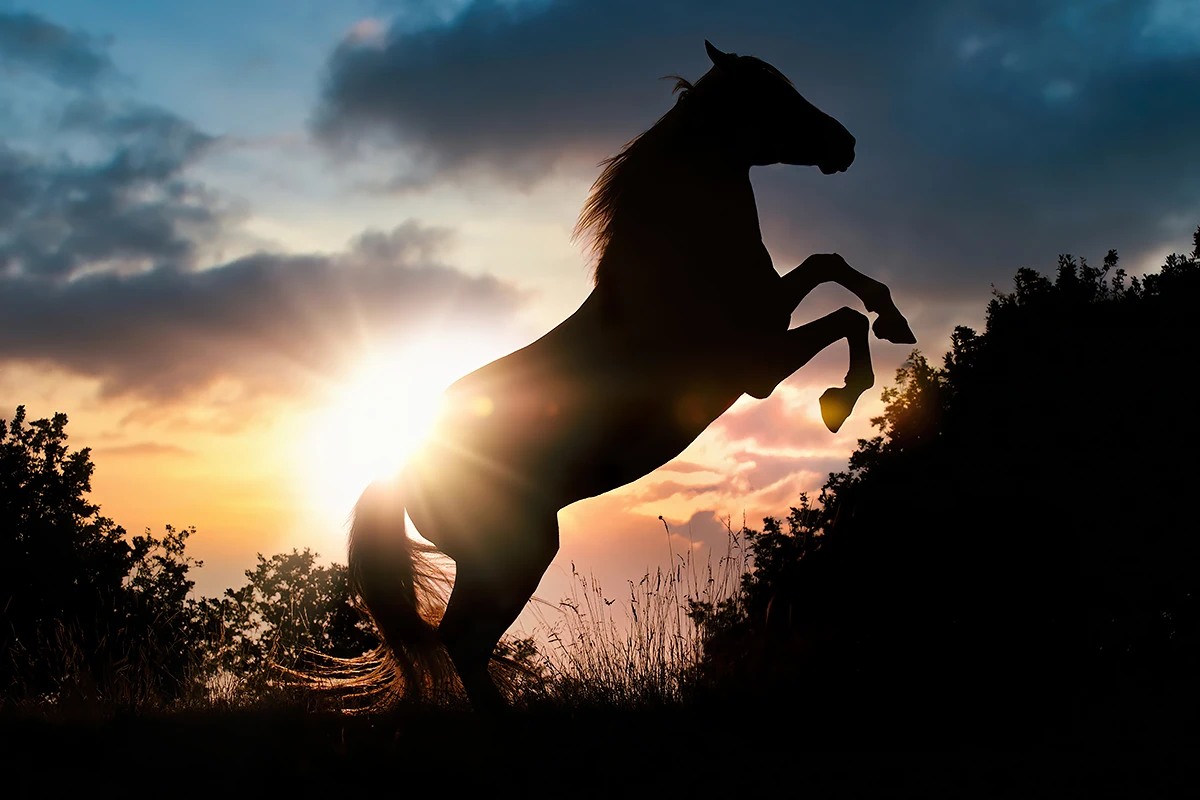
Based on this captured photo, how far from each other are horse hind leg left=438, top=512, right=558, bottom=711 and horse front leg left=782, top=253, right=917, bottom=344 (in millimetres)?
2275

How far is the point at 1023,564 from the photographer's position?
16234 millimetres

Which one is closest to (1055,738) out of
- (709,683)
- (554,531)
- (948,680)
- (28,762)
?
(948,680)

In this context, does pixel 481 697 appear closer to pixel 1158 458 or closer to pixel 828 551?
pixel 828 551

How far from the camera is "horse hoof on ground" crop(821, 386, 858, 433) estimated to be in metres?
5.48

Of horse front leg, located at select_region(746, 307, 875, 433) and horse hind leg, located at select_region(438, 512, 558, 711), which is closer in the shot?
horse hind leg, located at select_region(438, 512, 558, 711)

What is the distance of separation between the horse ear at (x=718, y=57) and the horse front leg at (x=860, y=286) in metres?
1.42

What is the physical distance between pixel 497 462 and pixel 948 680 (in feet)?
10.8

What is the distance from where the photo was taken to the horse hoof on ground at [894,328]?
18.3 ft

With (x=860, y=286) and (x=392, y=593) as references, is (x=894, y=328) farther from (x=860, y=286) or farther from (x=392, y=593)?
(x=392, y=593)

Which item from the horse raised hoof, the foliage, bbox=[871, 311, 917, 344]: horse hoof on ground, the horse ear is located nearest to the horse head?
the horse ear

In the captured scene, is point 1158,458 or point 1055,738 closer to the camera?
point 1055,738

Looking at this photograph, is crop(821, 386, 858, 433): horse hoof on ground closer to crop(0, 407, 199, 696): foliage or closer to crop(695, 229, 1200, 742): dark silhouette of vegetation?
crop(695, 229, 1200, 742): dark silhouette of vegetation

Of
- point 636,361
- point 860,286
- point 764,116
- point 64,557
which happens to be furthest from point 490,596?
point 64,557

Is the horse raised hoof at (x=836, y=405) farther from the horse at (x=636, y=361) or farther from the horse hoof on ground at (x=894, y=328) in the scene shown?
the horse hoof on ground at (x=894, y=328)
